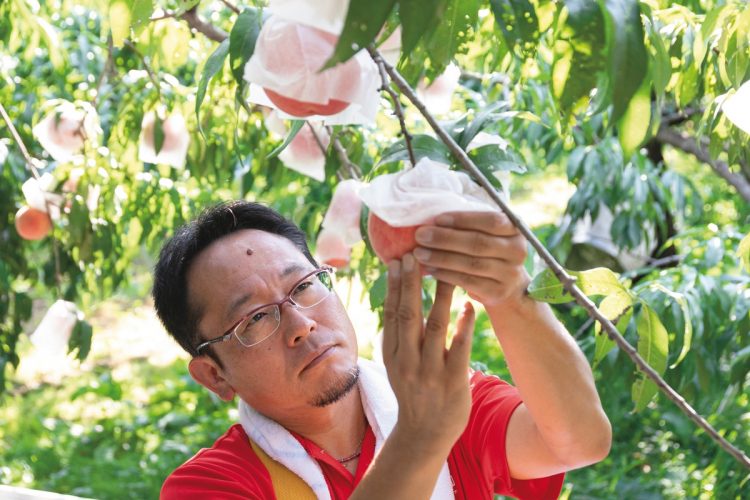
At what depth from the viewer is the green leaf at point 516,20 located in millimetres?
778

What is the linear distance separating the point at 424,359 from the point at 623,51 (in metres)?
0.33

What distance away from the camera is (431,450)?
90cm

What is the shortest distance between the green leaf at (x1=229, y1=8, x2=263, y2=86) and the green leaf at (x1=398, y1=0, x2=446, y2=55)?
374 millimetres

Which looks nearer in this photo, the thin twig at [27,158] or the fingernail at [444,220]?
Answer: the fingernail at [444,220]

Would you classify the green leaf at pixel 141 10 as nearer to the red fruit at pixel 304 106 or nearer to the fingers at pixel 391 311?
the red fruit at pixel 304 106

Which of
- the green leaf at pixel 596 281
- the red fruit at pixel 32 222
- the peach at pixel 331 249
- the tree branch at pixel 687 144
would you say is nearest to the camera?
the green leaf at pixel 596 281

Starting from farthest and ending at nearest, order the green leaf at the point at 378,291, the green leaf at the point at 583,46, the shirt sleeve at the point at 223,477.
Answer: the green leaf at the point at 378,291 < the shirt sleeve at the point at 223,477 < the green leaf at the point at 583,46

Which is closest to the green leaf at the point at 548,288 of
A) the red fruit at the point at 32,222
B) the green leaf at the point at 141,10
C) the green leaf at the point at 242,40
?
the green leaf at the point at 242,40

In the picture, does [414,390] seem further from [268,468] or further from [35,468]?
[35,468]

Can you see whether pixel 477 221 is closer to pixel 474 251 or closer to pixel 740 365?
pixel 474 251

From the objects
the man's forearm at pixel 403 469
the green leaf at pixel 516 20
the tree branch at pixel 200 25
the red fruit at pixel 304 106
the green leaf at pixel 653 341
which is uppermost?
the green leaf at pixel 516 20

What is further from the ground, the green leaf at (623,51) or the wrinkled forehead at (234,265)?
the green leaf at (623,51)

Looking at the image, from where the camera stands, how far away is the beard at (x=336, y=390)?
1.24 metres

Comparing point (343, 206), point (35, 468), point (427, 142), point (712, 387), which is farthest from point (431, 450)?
point (35, 468)
